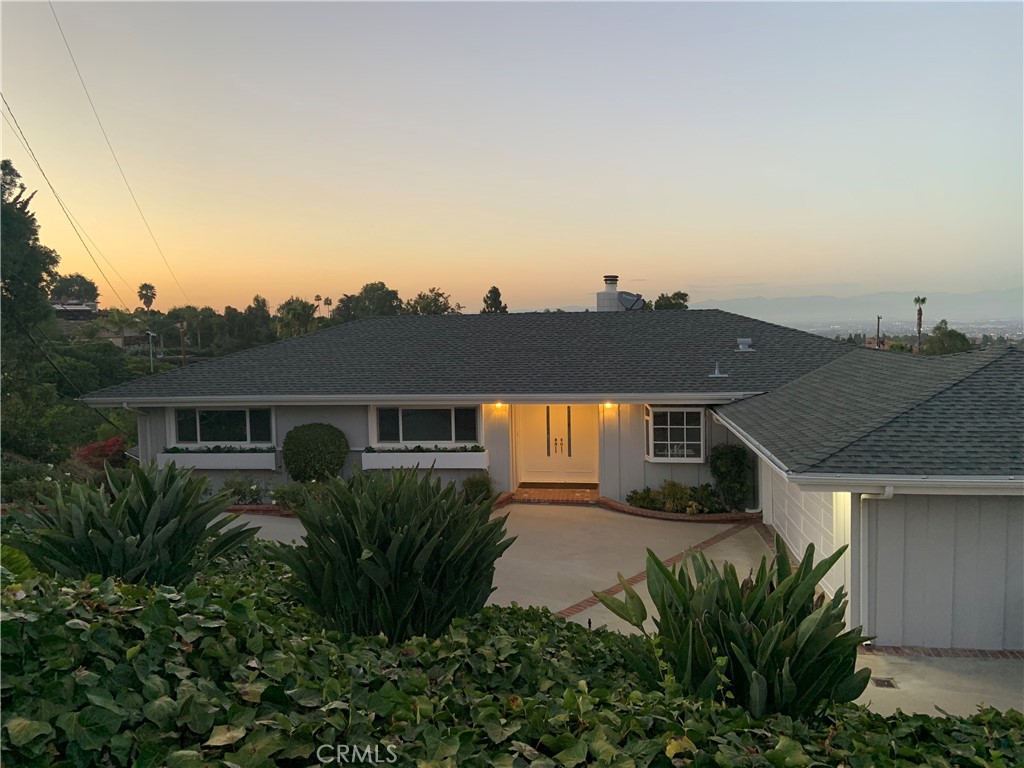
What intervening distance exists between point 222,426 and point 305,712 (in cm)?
1515

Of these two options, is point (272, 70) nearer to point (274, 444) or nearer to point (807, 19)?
point (274, 444)

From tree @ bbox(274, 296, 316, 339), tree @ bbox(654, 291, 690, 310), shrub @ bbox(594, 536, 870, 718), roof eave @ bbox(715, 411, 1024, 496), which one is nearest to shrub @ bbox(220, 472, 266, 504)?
roof eave @ bbox(715, 411, 1024, 496)

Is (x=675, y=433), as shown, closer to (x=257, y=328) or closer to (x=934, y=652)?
(x=934, y=652)

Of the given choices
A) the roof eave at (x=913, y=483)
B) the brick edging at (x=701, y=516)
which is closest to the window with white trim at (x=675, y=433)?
the brick edging at (x=701, y=516)

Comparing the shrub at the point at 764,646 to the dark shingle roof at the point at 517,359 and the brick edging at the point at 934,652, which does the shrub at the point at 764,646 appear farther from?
the dark shingle roof at the point at 517,359

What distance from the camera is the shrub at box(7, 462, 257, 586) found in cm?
478

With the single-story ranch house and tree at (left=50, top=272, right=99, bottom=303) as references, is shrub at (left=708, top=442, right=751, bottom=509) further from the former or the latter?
tree at (left=50, top=272, right=99, bottom=303)

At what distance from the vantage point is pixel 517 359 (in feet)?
57.3

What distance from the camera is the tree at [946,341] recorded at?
147 feet

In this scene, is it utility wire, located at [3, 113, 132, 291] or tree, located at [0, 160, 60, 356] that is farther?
tree, located at [0, 160, 60, 356]

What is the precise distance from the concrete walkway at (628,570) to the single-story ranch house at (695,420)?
66cm

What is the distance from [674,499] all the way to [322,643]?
11875 millimetres

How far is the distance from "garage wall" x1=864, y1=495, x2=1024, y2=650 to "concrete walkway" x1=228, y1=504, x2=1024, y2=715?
0.37 metres

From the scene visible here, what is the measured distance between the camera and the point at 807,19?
9688 mm
